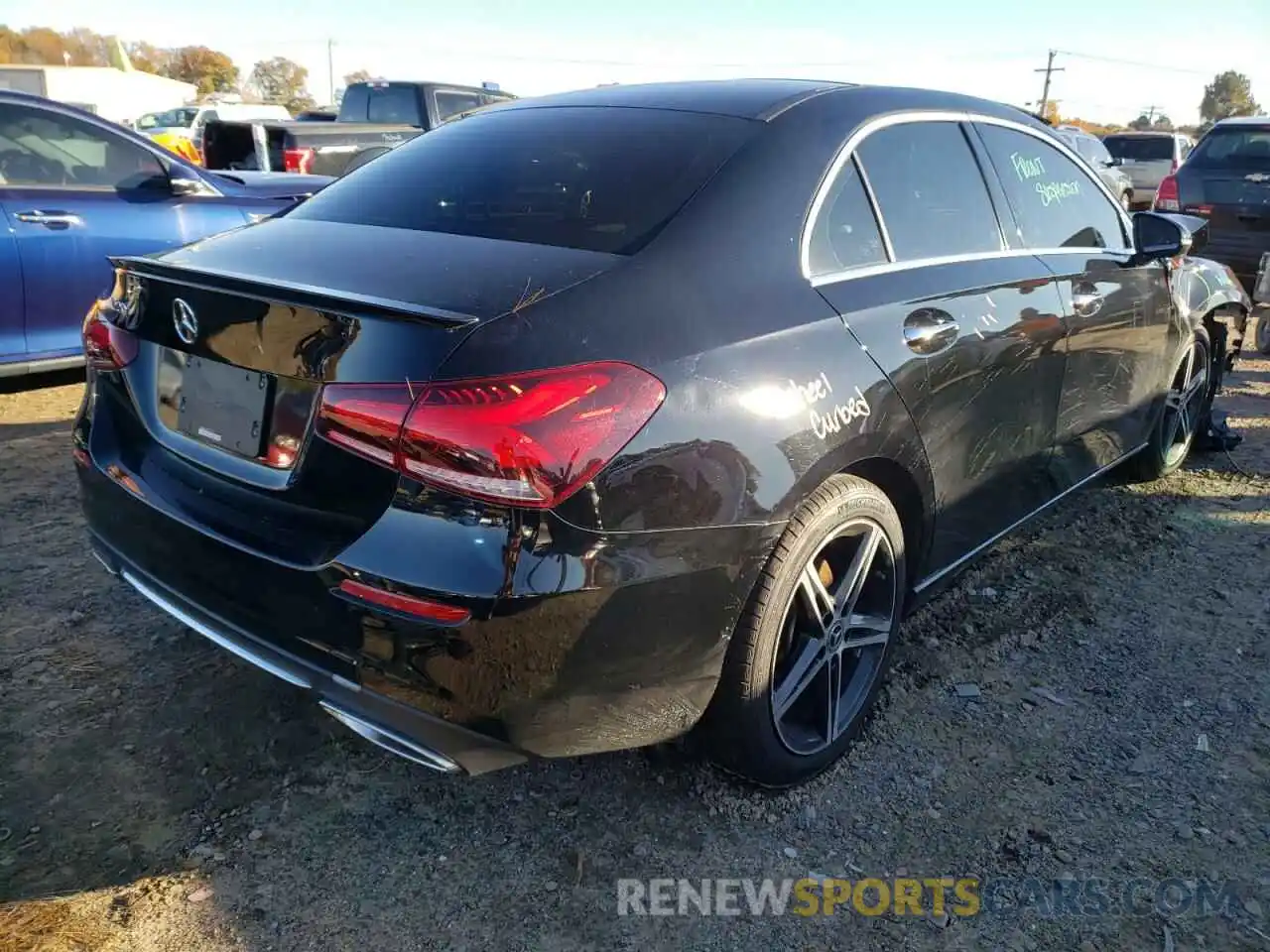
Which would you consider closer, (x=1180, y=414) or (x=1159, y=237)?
(x=1159, y=237)

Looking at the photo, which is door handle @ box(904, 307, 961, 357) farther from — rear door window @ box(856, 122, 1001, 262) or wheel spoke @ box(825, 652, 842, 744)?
wheel spoke @ box(825, 652, 842, 744)

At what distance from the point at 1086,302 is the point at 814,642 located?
1746 millimetres

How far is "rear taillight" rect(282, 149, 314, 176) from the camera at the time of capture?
10211mm

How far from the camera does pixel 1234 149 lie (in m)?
8.97

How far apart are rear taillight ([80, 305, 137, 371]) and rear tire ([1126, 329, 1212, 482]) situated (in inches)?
156

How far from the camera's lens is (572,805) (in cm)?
237

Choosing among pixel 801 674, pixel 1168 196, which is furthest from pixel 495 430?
pixel 1168 196

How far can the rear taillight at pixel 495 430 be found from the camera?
167 centimetres

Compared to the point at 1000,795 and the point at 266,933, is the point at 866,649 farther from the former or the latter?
the point at 266,933

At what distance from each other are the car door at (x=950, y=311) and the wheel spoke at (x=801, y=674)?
1.84ft

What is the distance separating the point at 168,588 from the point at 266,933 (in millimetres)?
757

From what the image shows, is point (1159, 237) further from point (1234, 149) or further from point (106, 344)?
point (1234, 149)

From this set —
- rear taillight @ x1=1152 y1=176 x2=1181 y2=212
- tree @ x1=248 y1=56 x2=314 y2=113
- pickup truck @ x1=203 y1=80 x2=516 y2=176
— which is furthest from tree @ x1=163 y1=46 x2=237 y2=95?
rear taillight @ x1=1152 y1=176 x2=1181 y2=212

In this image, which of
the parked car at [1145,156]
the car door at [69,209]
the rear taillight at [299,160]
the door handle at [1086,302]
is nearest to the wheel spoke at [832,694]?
the door handle at [1086,302]
